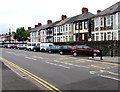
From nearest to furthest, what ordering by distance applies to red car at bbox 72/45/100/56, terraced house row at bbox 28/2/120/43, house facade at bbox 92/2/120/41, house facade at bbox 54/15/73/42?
1. red car at bbox 72/45/100/56
2. house facade at bbox 92/2/120/41
3. terraced house row at bbox 28/2/120/43
4. house facade at bbox 54/15/73/42

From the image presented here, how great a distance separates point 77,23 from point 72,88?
31614 millimetres

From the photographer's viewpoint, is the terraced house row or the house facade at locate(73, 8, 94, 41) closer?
the terraced house row

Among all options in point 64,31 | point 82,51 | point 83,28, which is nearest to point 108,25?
point 83,28

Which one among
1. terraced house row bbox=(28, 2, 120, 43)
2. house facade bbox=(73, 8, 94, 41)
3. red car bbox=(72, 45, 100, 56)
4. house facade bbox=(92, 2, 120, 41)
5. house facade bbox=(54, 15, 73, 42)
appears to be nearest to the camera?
red car bbox=(72, 45, 100, 56)

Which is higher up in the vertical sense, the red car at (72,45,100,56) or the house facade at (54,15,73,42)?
the house facade at (54,15,73,42)

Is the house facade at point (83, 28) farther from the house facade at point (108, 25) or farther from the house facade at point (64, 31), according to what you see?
the house facade at point (108, 25)

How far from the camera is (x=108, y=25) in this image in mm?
28250

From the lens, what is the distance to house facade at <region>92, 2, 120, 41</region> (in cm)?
2623

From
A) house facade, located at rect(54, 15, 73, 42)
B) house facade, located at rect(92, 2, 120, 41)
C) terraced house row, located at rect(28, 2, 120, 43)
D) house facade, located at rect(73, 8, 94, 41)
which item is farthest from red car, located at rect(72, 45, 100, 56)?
house facade, located at rect(54, 15, 73, 42)

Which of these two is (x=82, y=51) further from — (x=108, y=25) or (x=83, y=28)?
(x=83, y=28)

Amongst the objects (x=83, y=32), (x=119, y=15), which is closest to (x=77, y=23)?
(x=83, y=32)

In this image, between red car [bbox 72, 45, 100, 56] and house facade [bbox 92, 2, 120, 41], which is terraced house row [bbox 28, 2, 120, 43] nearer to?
house facade [bbox 92, 2, 120, 41]

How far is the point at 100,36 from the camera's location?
98.6 feet

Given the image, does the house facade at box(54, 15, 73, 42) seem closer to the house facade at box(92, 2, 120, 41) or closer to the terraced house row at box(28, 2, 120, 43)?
the terraced house row at box(28, 2, 120, 43)
